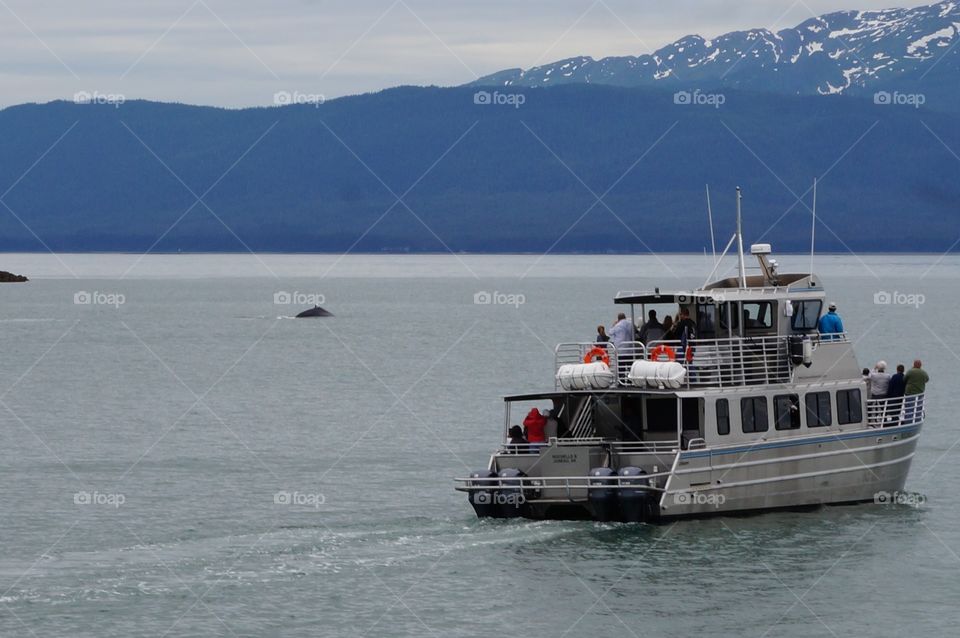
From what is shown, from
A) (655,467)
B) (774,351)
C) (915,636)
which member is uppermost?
(774,351)

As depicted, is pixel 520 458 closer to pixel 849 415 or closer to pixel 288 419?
pixel 849 415

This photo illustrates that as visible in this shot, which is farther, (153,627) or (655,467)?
(655,467)

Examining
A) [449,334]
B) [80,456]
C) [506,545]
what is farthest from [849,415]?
[449,334]

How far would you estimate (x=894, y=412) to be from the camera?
128ft

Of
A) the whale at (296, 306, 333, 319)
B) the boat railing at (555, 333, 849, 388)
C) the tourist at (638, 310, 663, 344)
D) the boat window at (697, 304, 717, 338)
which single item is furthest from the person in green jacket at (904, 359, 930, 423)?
the whale at (296, 306, 333, 319)

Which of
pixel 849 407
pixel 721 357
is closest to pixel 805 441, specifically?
pixel 849 407

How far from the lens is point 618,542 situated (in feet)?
109

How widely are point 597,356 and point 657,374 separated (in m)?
1.60

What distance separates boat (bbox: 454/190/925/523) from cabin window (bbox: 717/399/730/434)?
3 cm

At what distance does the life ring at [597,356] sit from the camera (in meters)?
36.1

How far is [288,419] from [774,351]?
1028 inches

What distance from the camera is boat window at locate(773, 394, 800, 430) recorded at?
120 feet

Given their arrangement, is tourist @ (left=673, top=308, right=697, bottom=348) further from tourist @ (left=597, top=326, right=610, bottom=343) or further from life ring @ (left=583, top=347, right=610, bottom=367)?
life ring @ (left=583, top=347, right=610, bottom=367)

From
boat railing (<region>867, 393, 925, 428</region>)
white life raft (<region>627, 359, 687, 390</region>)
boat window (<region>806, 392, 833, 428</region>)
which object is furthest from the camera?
boat railing (<region>867, 393, 925, 428</region>)
